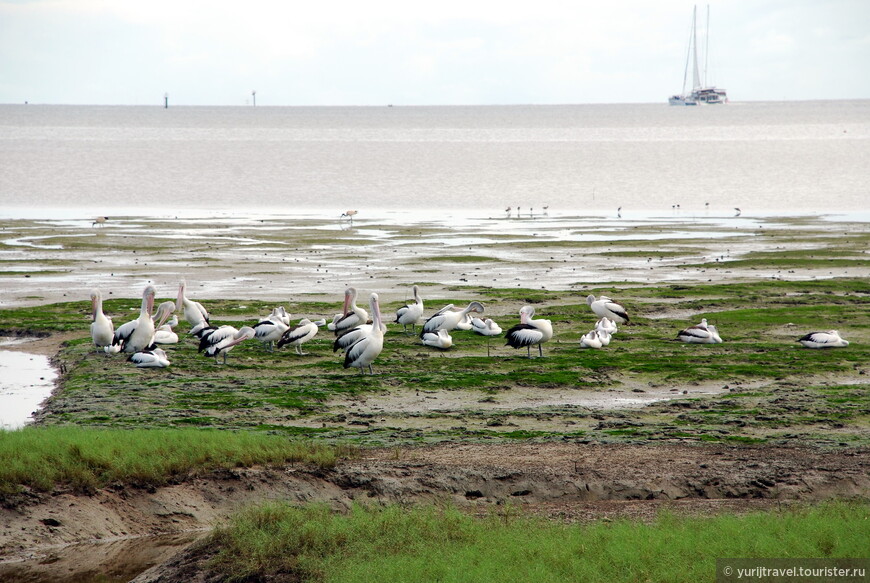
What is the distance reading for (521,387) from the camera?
16156 millimetres

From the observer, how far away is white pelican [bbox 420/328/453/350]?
18.9m

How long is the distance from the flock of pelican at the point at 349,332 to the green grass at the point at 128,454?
472cm

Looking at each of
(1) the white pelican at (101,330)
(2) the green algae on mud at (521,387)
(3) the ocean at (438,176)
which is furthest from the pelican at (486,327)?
(3) the ocean at (438,176)

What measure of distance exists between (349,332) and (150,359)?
11.7ft

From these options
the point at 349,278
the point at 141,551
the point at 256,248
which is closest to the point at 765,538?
the point at 141,551

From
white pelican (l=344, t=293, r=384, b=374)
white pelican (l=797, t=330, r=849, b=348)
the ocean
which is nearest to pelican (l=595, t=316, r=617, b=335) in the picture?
white pelican (l=797, t=330, r=849, b=348)

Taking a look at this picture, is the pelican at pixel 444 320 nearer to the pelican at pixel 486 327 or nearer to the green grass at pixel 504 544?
the pelican at pixel 486 327

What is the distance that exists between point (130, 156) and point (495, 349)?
336 feet

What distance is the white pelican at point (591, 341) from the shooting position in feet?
61.1

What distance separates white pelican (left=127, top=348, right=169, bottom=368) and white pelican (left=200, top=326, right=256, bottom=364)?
0.81 meters

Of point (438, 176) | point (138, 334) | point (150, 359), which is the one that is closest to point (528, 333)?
point (150, 359)

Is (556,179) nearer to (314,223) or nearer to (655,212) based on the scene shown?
(655,212)

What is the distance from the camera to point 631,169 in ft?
309

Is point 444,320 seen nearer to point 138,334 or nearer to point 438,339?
point 438,339
